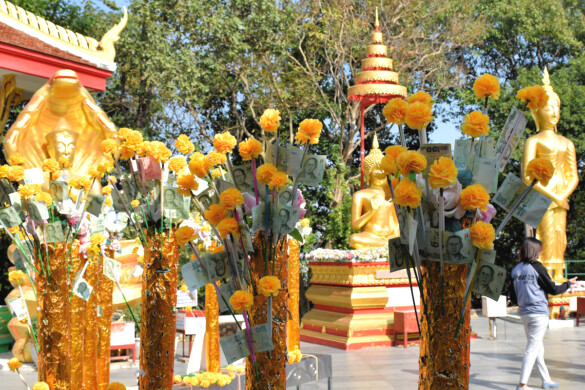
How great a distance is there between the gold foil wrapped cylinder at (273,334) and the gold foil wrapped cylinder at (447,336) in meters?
0.51

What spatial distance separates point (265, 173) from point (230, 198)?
0.15 meters

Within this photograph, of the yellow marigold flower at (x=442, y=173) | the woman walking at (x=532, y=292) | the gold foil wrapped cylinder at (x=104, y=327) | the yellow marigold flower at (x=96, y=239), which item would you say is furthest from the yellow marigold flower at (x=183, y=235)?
the woman walking at (x=532, y=292)

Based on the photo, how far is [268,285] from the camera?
2.16 meters

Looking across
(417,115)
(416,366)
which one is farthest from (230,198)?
(416,366)

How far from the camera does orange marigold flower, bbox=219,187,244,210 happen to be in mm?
2127

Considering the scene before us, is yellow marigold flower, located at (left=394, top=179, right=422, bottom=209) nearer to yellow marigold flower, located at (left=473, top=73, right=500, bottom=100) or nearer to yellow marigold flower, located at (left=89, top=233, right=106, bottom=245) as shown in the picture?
yellow marigold flower, located at (left=473, top=73, right=500, bottom=100)

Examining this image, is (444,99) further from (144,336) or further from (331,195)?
(144,336)

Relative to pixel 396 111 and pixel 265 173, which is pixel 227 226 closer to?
pixel 265 173

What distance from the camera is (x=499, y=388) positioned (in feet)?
17.5

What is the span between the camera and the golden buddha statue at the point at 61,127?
789cm

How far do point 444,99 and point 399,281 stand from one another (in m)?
8.21

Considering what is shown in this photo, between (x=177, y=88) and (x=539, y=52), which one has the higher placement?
(x=539, y=52)

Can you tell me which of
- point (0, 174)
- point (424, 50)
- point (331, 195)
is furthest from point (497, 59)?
point (0, 174)

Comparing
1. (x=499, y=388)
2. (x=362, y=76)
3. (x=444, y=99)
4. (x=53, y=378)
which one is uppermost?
(x=444, y=99)
